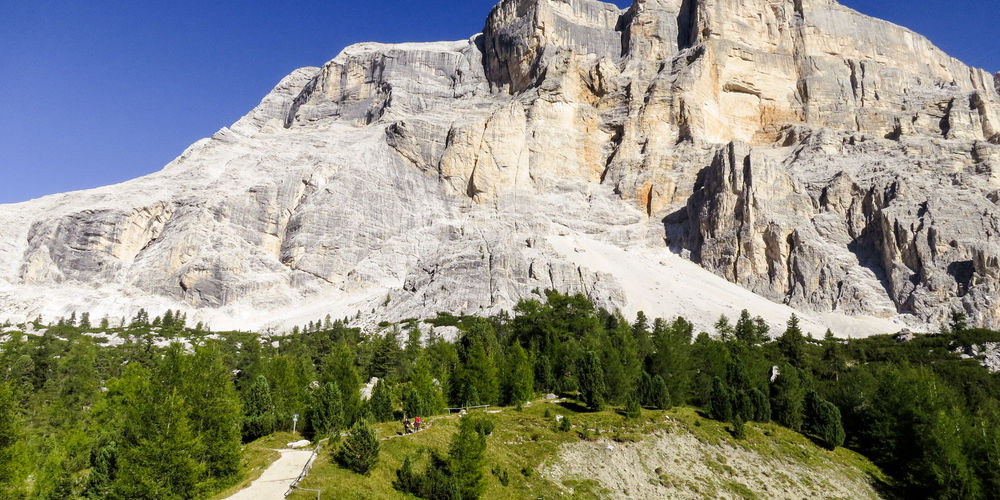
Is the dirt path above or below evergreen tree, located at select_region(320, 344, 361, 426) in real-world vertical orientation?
below

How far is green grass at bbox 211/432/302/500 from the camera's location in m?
26.4

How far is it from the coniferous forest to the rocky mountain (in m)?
31.8

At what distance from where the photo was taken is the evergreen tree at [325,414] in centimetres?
3556

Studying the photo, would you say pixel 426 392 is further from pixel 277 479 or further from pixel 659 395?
pixel 659 395

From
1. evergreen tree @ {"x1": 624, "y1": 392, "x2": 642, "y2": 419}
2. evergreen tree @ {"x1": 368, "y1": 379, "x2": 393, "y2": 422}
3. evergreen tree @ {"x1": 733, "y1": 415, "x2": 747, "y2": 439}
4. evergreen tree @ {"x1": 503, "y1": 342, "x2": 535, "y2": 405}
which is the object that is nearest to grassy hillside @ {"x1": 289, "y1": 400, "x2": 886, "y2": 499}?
evergreen tree @ {"x1": 624, "y1": 392, "x2": 642, "y2": 419}

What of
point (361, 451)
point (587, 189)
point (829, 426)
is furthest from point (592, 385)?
point (587, 189)

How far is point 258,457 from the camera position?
31156mm

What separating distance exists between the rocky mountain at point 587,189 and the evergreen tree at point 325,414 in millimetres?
65893

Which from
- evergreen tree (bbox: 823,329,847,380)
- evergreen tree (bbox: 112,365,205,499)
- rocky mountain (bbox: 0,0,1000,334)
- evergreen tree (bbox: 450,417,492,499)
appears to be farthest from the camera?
rocky mountain (bbox: 0,0,1000,334)

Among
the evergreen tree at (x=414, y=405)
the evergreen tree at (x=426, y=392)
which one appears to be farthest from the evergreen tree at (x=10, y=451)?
the evergreen tree at (x=426, y=392)

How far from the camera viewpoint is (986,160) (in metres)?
131

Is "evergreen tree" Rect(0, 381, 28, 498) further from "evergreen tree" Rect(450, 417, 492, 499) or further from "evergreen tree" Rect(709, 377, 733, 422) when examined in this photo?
"evergreen tree" Rect(709, 377, 733, 422)

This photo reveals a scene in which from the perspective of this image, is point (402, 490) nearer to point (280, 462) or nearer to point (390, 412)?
point (280, 462)

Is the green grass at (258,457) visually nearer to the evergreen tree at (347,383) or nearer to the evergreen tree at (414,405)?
the evergreen tree at (347,383)
